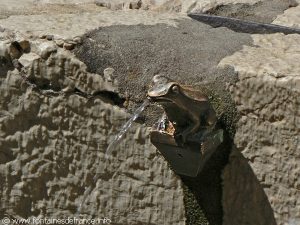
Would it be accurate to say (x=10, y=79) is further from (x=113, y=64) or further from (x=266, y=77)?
(x=266, y=77)

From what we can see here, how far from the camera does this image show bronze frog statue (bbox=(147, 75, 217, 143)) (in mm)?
1502

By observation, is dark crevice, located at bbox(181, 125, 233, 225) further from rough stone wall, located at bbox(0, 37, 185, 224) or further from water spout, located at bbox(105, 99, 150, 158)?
water spout, located at bbox(105, 99, 150, 158)

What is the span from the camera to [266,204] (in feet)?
5.66

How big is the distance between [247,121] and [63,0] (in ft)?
3.18

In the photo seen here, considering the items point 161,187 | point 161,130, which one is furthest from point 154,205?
point 161,130

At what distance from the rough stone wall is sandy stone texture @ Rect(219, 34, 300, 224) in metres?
0.23

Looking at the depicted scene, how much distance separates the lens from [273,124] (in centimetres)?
166

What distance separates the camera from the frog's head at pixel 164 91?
1.50 metres

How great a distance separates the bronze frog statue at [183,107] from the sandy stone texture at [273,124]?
0.33ft

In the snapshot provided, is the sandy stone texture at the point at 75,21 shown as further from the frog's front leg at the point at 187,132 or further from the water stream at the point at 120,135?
the frog's front leg at the point at 187,132

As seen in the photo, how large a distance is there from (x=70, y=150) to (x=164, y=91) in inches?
19.8

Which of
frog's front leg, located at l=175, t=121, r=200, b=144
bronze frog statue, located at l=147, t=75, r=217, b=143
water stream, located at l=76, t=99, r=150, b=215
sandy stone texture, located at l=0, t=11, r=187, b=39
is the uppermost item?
sandy stone texture, located at l=0, t=11, r=187, b=39

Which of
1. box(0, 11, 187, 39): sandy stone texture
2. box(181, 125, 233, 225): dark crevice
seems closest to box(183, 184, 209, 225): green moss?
box(181, 125, 233, 225): dark crevice

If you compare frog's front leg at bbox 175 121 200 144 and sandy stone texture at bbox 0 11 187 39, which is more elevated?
sandy stone texture at bbox 0 11 187 39
